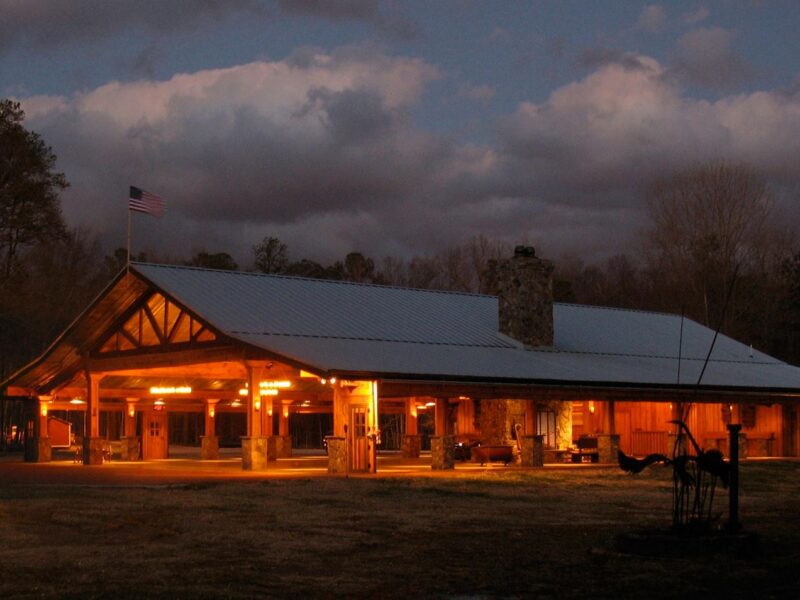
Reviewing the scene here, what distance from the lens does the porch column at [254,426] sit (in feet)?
97.9

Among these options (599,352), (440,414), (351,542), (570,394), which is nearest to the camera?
(351,542)

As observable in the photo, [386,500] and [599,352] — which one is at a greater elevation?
[599,352]

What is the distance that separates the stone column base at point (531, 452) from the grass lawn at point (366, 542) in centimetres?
811

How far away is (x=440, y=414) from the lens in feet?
117

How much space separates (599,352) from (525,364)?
5714 mm

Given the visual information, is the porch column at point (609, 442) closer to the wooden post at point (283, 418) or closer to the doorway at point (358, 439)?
the doorway at point (358, 439)

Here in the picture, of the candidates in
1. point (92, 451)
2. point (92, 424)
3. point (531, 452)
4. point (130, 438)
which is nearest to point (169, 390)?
point (130, 438)

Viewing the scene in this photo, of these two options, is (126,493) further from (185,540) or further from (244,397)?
(244,397)

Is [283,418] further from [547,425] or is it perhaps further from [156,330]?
[156,330]

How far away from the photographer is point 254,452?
101 ft

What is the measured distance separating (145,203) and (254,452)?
7665 millimetres

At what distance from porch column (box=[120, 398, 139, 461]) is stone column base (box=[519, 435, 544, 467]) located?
46.2 ft

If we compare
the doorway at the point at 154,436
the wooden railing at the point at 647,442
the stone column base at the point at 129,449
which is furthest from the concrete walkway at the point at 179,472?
the wooden railing at the point at 647,442

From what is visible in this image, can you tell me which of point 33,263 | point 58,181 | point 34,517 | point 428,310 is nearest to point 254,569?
point 34,517
